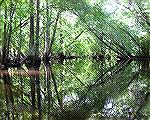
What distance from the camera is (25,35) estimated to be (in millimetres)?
13211

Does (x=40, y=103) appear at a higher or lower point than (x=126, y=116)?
higher

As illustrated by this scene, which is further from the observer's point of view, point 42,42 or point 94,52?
point 94,52

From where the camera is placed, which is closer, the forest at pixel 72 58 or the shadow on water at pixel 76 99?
the shadow on water at pixel 76 99

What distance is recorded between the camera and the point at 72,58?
19.0 m

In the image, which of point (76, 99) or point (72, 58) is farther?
point (72, 58)

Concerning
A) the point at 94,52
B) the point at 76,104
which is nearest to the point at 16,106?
the point at 76,104

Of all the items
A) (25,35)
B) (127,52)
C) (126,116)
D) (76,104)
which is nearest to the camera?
(126,116)

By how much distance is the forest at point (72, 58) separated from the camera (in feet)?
17.2

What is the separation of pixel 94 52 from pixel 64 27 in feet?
→ 12.5

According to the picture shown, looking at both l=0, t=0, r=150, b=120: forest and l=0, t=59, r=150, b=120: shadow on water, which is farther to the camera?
l=0, t=0, r=150, b=120: forest

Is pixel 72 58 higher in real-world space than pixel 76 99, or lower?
higher

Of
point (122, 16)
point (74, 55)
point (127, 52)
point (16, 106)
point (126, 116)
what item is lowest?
point (126, 116)

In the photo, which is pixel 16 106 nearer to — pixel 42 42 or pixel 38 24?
pixel 38 24

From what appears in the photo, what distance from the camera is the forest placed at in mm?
5246
